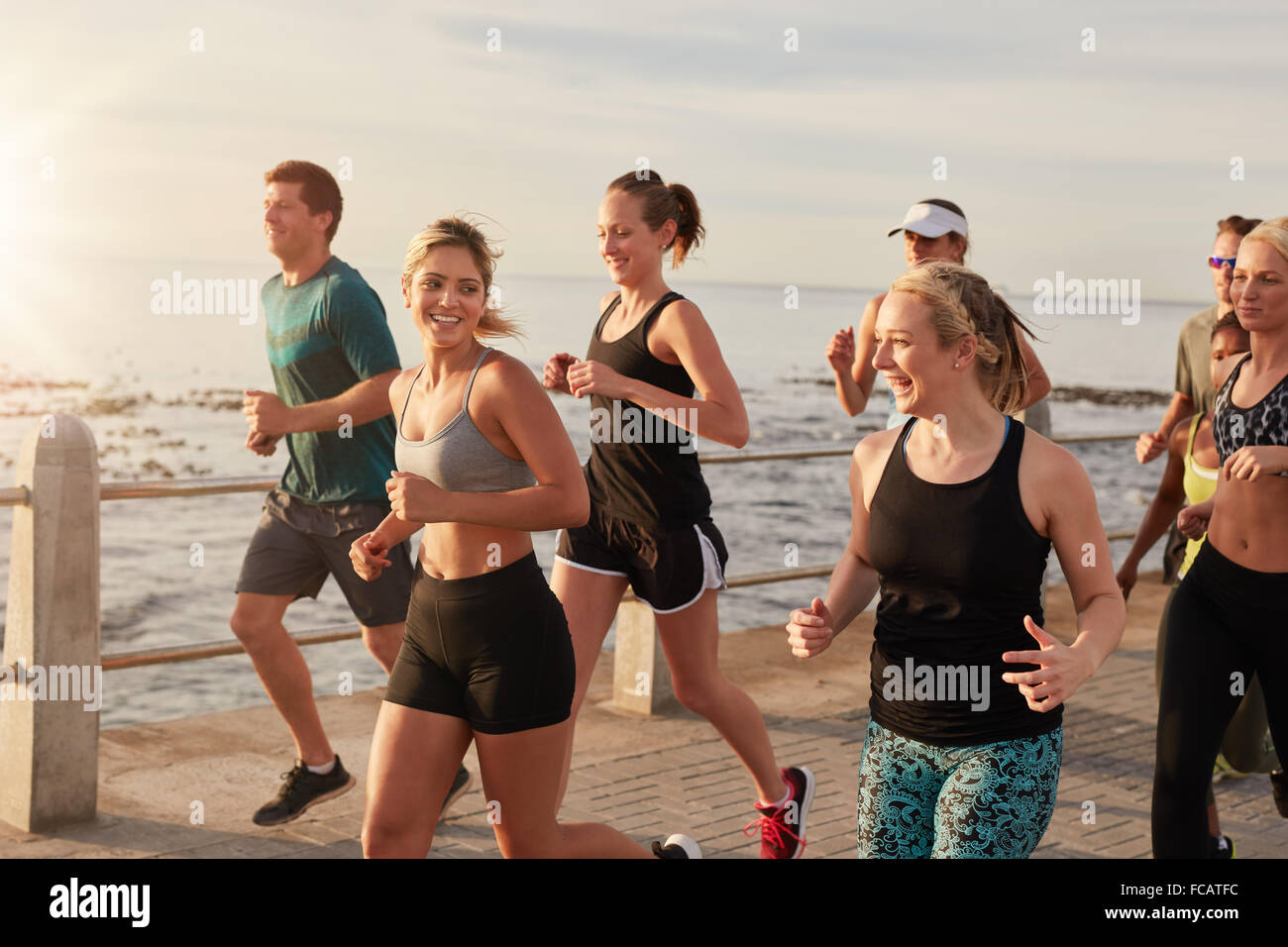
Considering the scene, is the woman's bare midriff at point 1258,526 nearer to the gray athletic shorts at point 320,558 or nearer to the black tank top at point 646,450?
the black tank top at point 646,450

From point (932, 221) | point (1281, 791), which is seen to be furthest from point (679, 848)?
point (932, 221)

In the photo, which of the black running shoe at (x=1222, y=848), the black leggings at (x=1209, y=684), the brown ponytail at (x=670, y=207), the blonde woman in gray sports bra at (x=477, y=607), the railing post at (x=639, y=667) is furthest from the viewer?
the railing post at (x=639, y=667)

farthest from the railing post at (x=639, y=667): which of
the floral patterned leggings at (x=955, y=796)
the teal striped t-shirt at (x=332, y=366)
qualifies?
the floral patterned leggings at (x=955, y=796)

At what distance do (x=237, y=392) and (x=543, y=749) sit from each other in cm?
5784

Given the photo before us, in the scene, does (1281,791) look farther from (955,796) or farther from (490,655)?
(490,655)

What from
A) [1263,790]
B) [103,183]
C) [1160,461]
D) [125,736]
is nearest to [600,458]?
[125,736]

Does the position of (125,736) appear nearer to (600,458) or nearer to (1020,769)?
(600,458)

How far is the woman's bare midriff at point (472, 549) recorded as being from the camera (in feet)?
10.8

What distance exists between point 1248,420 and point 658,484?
6.00 feet

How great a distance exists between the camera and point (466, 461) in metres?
3.35

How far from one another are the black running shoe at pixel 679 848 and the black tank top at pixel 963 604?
152 centimetres

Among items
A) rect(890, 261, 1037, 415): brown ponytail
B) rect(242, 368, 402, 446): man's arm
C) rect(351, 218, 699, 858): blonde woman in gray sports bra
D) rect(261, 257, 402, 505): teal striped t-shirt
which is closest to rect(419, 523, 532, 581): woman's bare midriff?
rect(351, 218, 699, 858): blonde woman in gray sports bra

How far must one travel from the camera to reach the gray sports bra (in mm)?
3354

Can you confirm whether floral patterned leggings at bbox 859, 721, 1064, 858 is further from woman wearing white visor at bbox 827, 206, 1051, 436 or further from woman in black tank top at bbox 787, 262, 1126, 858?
woman wearing white visor at bbox 827, 206, 1051, 436
